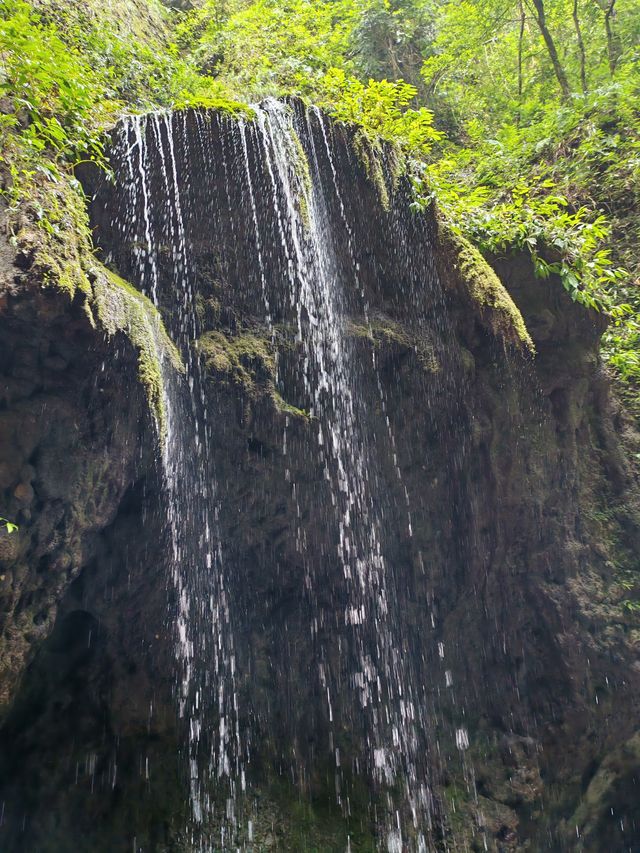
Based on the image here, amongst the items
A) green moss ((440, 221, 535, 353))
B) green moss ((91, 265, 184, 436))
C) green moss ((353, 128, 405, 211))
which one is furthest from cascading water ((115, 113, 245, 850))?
green moss ((440, 221, 535, 353))

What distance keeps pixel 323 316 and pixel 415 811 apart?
5029 mm

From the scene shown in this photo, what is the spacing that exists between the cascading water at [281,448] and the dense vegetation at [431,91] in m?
0.58

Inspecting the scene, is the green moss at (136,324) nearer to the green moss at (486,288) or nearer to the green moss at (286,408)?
the green moss at (286,408)

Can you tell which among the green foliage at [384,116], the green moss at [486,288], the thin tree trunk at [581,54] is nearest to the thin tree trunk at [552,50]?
the thin tree trunk at [581,54]

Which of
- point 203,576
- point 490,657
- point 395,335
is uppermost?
point 395,335

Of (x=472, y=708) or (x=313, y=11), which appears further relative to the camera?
(x=313, y=11)

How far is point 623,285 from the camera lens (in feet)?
24.2

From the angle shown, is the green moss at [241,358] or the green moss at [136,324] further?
the green moss at [241,358]

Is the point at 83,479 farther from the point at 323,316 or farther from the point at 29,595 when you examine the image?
the point at 323,316

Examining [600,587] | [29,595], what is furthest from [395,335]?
[29,595]

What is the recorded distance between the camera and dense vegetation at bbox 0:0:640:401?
4.75 m

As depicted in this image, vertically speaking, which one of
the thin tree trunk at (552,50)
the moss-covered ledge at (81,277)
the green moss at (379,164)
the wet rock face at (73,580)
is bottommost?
the wet rock face at (73,580)

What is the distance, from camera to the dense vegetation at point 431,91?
4.75 metres

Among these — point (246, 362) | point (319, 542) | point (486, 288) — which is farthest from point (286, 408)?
point (486, 288)
